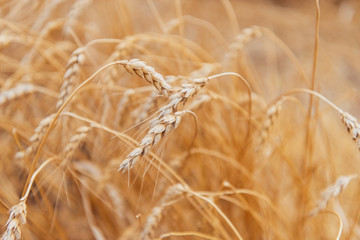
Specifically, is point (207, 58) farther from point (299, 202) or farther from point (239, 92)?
point (299, 202)

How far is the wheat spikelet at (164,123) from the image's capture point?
0.52 m

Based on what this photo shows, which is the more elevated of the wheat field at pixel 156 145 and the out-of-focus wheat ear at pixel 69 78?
the out-of-focus wheat ear at pixel 69 78

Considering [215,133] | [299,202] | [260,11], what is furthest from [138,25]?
[299,202]

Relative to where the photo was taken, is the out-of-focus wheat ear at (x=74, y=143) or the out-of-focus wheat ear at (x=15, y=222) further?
the out-of-focus wheat ear at (x=74, y=143)

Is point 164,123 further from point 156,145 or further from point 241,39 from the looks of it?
point 241,39

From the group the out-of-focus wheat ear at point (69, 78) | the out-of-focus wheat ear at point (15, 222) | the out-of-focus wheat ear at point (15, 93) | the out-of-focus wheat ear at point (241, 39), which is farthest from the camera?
the out-of-focus wheat ear at point (241, 39)

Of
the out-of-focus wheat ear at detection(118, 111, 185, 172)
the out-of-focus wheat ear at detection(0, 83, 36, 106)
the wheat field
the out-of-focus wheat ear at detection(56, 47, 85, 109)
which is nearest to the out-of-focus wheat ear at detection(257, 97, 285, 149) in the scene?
the wheat field

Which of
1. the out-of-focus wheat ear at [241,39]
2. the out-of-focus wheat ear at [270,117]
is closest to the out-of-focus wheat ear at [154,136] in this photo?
the out-of-focus wheat ear at [270,117]

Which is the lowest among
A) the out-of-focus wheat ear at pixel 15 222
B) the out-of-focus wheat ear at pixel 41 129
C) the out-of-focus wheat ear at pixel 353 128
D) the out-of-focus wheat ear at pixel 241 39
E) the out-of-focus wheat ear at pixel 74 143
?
the out-of-focus wheat ear at pixel 353 128

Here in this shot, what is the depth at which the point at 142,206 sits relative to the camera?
1139mm

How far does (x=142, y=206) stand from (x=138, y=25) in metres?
1.46

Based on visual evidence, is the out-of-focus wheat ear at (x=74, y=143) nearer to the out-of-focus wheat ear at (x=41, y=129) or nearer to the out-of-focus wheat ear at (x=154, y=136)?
the out-of-focus wheat ear at (x=41, y=129)

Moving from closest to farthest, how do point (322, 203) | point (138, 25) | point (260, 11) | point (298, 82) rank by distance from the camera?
point (322, 203), point (298, 82), point (138, 25), point (260, 11)

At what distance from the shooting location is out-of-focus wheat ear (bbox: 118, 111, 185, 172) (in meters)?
0.52
